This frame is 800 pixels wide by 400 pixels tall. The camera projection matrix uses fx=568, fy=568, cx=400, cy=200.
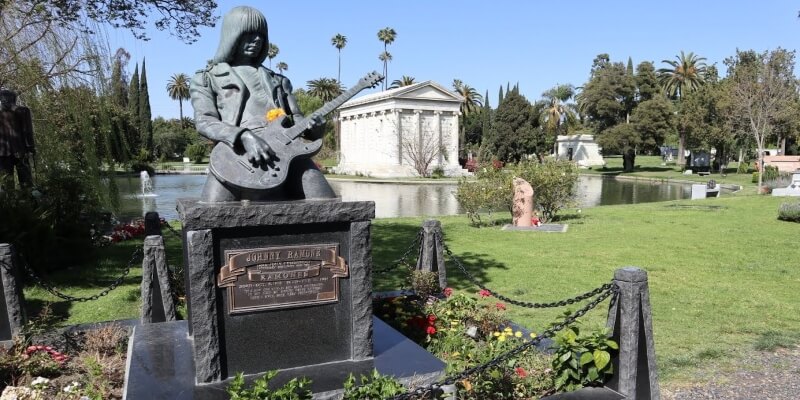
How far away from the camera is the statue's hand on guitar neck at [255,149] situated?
4.28m

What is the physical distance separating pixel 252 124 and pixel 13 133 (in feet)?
24.8

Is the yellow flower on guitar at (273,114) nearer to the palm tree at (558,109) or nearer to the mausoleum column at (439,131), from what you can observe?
the mausoleum column at (439,131)

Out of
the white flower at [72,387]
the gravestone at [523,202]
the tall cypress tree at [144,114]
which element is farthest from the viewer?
the tall cypress tree at [144,114]

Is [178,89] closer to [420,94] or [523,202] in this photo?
[420,94]

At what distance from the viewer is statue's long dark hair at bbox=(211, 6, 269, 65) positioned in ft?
15.0

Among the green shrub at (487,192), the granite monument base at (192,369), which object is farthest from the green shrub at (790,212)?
the granite monument base at (192,369)

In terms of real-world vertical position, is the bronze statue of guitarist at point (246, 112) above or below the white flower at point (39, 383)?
above

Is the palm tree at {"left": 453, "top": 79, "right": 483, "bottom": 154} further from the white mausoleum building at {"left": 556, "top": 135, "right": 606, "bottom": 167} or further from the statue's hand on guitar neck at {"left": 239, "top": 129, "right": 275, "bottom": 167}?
the statue's hand on guitar neck at {"left": 239, "top": 129, "right": 275, "bottom": 167}

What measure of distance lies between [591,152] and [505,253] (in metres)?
58.7

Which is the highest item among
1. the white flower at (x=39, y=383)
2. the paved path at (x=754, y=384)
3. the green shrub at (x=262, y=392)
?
the green shrub at (x=262, y=392)

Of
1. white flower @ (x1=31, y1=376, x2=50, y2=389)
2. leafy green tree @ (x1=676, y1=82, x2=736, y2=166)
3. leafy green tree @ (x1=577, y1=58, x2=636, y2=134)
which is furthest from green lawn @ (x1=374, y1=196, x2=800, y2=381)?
leafy green tree @ (x1=577, y1=58, x2=636, y2=134)

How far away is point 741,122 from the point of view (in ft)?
125

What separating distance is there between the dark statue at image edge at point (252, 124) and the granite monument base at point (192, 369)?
1.33 metres

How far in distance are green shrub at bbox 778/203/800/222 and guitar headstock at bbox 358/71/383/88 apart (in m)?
15.2
